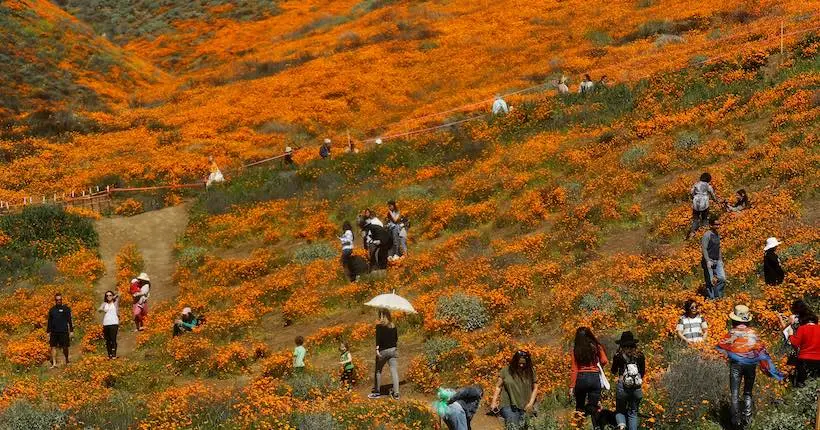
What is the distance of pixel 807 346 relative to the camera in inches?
446

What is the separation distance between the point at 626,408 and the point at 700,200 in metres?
9.61

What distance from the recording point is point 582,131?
31.8 meters

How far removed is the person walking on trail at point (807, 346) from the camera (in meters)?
11.3

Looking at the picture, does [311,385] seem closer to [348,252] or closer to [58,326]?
[58,326]

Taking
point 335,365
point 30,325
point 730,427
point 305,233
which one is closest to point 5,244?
point 30,325

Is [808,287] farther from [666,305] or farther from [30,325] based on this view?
A: [30,325]

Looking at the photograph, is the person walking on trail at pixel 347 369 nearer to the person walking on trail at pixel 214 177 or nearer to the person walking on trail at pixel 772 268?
the person walking on trail at pixel 772 268

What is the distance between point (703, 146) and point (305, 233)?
13488mm

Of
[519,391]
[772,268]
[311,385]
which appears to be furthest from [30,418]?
[772,268]

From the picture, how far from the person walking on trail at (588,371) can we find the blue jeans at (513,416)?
940 millimetres

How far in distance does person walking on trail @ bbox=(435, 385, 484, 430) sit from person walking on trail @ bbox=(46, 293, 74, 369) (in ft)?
38.4

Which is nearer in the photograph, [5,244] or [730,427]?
[730,427]

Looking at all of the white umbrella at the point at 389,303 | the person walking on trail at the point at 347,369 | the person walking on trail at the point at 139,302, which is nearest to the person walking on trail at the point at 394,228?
the person walking on trail at the point at 139,302

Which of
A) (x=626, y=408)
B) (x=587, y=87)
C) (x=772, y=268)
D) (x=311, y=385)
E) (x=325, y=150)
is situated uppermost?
(x=587, y=87)
